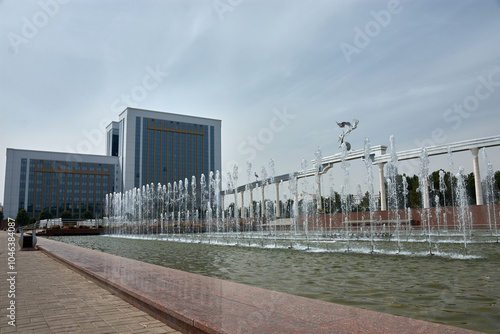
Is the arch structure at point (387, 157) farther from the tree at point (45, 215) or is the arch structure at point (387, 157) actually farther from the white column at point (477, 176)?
the tree at point (45, 215)

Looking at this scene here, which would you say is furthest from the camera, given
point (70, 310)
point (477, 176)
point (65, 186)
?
point (65, 186)

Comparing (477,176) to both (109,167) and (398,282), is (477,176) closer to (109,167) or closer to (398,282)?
(398,282)

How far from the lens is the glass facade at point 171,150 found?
80.2 metres

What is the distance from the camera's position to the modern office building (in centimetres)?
7600

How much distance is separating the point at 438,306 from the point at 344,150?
2860cm

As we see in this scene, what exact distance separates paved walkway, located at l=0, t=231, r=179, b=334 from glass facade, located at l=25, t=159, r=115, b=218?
7926cm

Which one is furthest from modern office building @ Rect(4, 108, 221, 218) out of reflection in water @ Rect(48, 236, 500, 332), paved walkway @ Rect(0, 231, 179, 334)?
paved walkway @ Rect(0, 231, 179, 334)

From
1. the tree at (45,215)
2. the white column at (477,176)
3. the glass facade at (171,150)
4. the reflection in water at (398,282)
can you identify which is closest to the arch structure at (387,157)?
the white column at (477,176)

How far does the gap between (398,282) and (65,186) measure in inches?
3324

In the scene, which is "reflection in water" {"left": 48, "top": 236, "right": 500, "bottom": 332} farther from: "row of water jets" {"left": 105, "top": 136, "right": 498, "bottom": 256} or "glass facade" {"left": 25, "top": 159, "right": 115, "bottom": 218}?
"glass facade" {"left": 25, "top": 159, "right": 115, "bottom": 218}

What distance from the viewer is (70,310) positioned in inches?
175

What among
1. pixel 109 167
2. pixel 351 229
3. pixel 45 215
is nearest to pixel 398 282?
pixel 351 229

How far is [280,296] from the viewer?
4.28 meters

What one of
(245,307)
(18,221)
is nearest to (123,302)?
(245,307)
